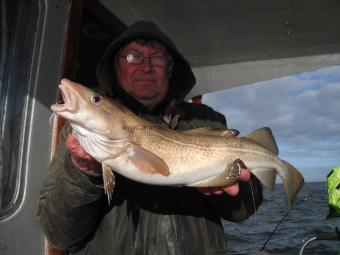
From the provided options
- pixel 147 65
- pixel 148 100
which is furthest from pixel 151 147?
pixel 147 65

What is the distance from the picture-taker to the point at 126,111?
3.12 meters

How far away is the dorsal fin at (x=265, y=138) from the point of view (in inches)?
150

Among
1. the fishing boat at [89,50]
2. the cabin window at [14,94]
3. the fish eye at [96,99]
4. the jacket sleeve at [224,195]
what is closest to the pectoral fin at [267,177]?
the jacket sleeve at [224,195]

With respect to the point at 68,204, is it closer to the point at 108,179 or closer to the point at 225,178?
the point at 108,179

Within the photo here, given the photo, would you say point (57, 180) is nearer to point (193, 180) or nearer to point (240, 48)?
point (193, 180)

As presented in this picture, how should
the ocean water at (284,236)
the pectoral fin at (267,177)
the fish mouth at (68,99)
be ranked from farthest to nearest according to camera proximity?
the ocean water at (284,236) < the pectoral fin at (267,177) < the fish mouth at (68,99)

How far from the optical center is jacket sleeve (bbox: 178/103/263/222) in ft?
12.8

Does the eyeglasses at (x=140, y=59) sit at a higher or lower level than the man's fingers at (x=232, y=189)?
higher

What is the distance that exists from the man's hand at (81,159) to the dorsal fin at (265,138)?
1.36 metres

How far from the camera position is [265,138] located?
3854 millimetres

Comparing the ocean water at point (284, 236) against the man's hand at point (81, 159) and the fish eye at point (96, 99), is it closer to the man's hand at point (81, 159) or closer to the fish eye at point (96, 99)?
the man's hand at point (81, 159)

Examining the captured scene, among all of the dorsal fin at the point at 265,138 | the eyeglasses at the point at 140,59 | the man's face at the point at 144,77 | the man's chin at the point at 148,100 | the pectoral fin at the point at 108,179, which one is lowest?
the pectoral fin at the point at 108,179

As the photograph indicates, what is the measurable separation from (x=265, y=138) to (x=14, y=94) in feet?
7.62

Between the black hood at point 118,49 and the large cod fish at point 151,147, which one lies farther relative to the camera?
the black hood at point 118,49
